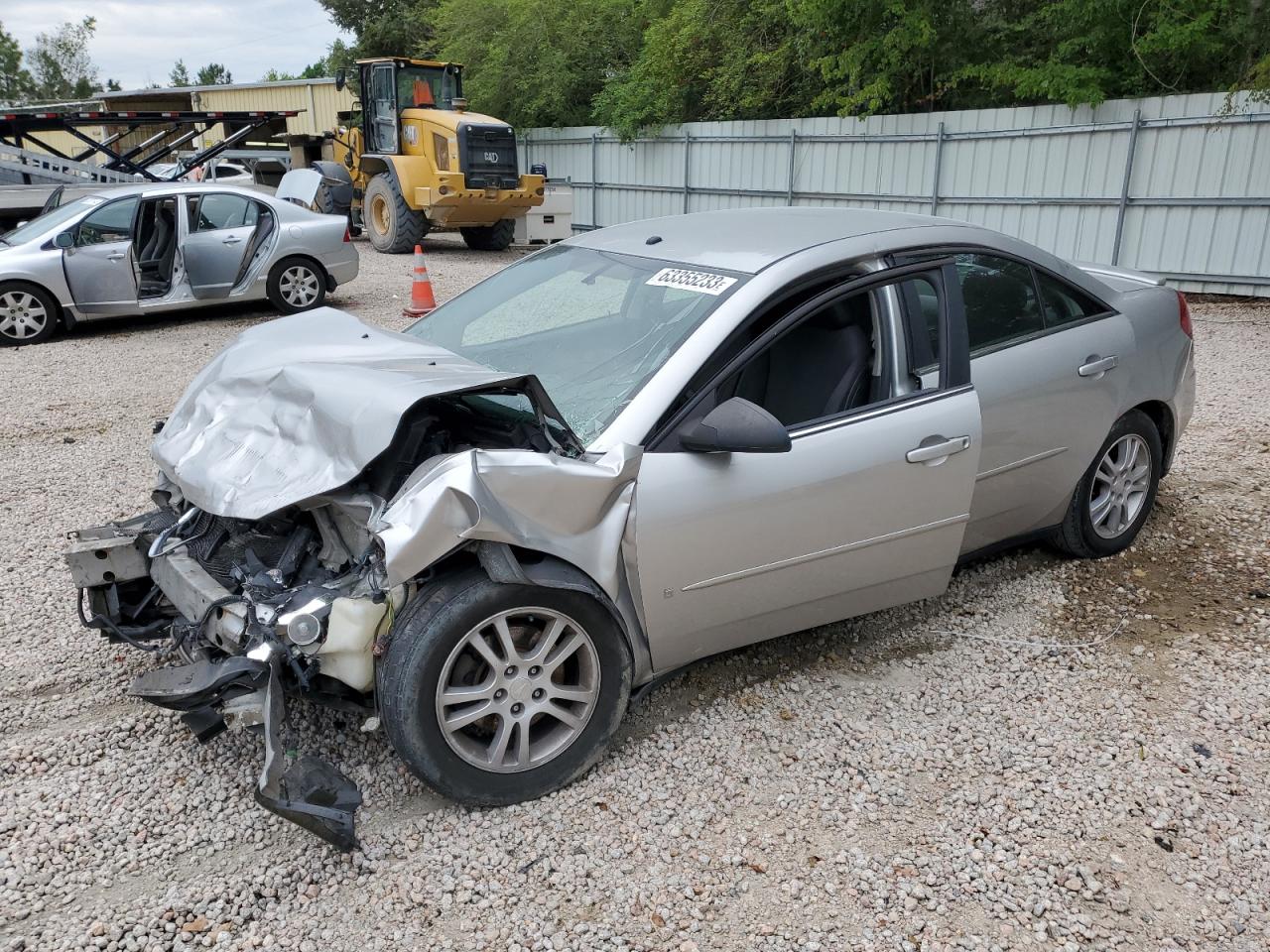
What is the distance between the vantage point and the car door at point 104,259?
32.1ft

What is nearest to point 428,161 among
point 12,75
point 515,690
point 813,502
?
point 813,502

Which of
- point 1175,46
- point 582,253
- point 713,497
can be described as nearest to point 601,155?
point 1175,46

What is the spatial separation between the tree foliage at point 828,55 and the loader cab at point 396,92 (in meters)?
4.04

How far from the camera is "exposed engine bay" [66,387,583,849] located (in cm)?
269

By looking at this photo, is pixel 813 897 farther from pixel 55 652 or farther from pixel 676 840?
pixel 55 652

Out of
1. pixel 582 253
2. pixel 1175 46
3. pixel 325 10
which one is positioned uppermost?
pixel 325 10

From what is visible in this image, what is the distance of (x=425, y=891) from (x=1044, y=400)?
112 inches

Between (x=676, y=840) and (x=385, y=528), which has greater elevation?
(x=385, y=528)

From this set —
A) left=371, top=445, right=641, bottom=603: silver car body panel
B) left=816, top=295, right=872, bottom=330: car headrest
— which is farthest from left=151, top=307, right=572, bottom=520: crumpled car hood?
left=816, top=295, right=872, bottom=330: car headrest

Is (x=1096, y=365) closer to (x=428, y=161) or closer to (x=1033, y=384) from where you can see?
(x=1033, y=384)

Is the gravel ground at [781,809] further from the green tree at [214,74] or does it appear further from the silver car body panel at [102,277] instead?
the green tree at [214,74]

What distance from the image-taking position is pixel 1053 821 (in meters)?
2.94

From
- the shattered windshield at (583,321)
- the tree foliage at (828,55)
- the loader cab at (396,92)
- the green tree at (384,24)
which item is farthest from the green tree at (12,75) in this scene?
the shattered windshield at (583,321)

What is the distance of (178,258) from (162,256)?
40cm
